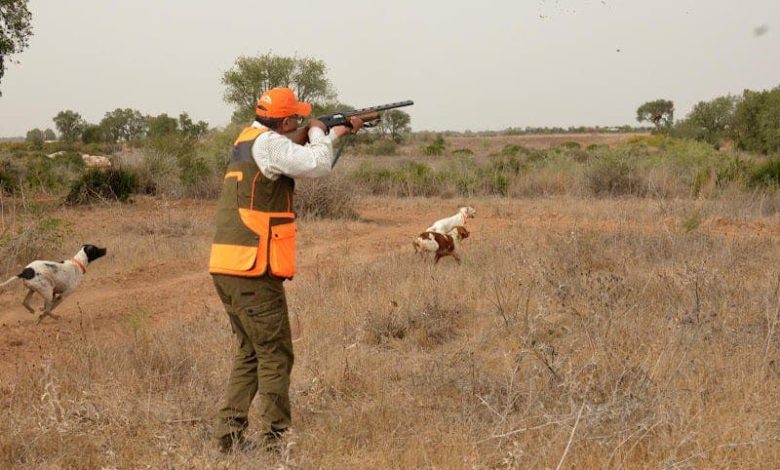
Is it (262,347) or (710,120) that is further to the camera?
(710,120)

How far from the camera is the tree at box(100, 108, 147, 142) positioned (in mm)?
49188

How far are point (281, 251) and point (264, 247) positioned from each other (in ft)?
0.30

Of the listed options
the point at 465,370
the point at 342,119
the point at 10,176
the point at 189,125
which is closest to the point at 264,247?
the point at 342,119

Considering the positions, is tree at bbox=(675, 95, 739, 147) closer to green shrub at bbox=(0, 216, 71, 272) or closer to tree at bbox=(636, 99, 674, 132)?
tree at bbox=(636, 99, 674, 132)

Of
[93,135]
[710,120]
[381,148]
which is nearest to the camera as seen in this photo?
[710,120]

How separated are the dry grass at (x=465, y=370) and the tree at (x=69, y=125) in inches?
1793

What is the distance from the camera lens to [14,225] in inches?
381

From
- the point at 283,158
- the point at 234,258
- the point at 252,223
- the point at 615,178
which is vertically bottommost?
the point at 615,178

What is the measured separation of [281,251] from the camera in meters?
3.85

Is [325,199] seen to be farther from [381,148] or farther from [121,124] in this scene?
[121,124]

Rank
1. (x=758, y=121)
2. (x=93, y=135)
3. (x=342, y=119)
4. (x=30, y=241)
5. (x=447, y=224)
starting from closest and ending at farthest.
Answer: (x=342, y=119) → (x=30, y=241) → (x=447, y=224) → (x=758, y=121) → (x=93, y=135)

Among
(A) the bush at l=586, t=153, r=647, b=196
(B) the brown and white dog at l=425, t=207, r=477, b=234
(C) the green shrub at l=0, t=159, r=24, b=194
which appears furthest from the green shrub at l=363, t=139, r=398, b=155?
(B) the brown and white dog at l=425, t=207, r=477, b=234

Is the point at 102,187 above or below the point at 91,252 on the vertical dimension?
above

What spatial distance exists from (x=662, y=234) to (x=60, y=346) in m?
7.44
